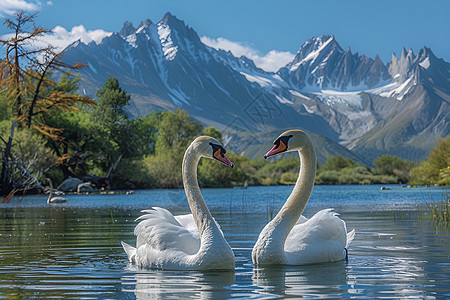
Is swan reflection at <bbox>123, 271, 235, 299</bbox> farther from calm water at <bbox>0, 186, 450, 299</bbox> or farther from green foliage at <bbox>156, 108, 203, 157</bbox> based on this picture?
green foliage at <bbox>156, 108, 203, 157</bbox>

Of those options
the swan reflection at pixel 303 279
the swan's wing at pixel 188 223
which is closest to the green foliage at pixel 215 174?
the swan's wing at pixel 188 223

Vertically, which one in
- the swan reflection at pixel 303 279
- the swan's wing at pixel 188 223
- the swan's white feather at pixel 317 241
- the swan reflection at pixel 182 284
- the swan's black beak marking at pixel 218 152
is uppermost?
the swan's black beak marking at pixel 218 152

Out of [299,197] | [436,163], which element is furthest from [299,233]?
[436,163]

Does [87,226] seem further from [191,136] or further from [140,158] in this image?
[191,136]

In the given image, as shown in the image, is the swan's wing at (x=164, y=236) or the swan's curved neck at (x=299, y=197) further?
the swan's curved neck at (x=299, y=197)

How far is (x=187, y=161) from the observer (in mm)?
9453

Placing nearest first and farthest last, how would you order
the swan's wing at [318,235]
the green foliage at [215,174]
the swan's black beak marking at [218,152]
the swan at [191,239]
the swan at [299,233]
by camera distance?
1. the swan at [191,239]
2. the swan's black beak marking at [218,152]
3. the swan at [299,233]
4. the swan's wing at [318,235]
5. the green foliage at [215,174]

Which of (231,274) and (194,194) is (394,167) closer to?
(194,194)

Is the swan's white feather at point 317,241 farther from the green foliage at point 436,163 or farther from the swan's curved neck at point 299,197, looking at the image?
the green foliage at point 436,163

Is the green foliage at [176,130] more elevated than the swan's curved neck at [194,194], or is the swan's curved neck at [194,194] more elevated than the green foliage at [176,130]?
the green foliage at [176,130]

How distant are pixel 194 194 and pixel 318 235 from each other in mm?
1985

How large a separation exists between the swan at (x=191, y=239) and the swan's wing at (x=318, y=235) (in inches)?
50.7

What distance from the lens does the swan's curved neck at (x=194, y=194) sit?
8.95 metres

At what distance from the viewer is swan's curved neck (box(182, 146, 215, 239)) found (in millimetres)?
8945
